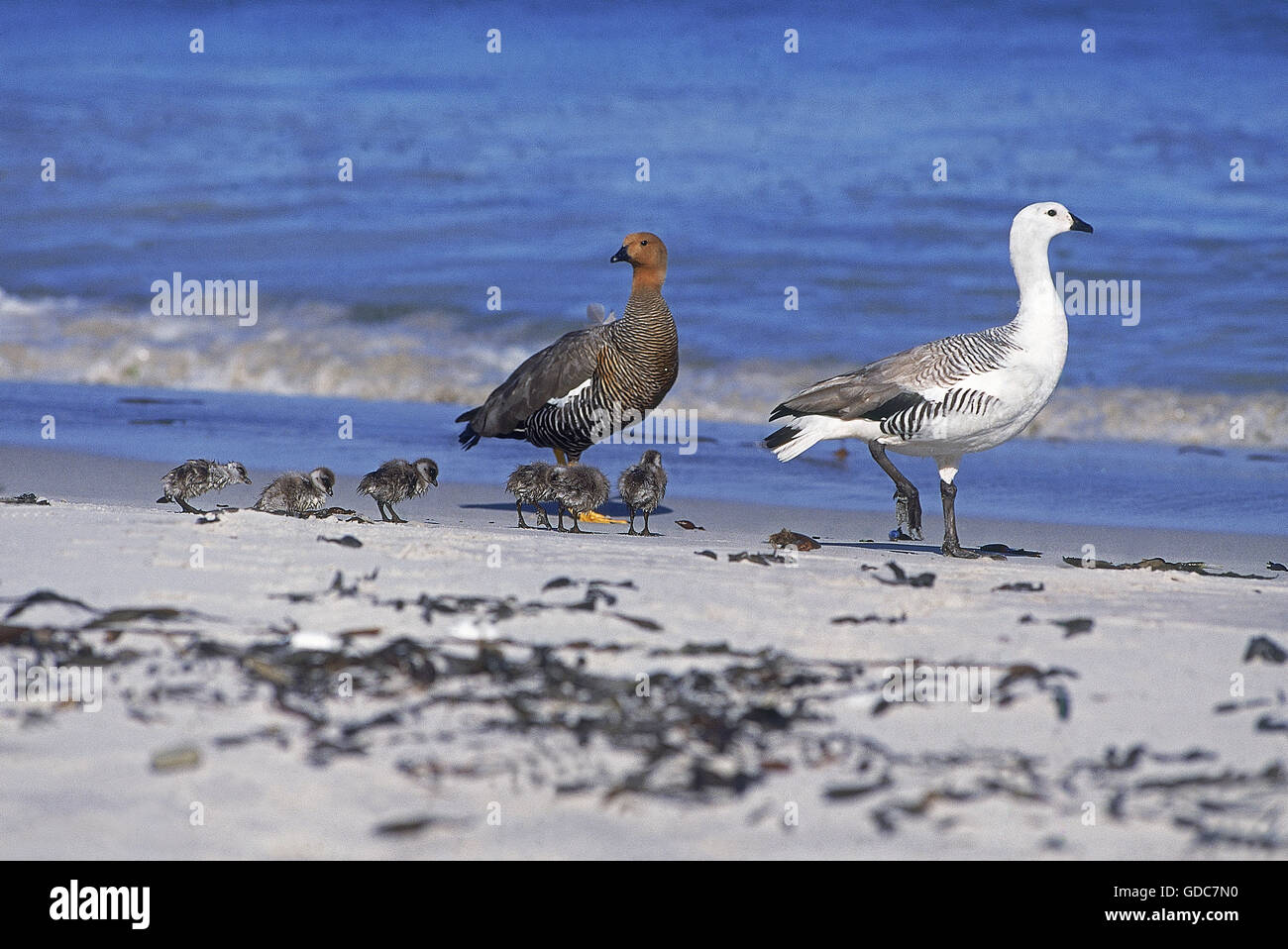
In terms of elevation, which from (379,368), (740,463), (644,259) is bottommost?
(740,463)

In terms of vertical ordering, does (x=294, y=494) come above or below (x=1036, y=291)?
below

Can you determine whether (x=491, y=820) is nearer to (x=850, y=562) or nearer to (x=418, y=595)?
(x=418, y=595)

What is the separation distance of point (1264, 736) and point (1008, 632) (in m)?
1.00

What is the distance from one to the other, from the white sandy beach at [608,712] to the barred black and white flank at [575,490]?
2491mm

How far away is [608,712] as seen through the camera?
392cm

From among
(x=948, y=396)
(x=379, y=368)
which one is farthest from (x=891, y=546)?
(x=379, y=368)

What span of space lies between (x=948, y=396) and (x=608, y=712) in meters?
4.19

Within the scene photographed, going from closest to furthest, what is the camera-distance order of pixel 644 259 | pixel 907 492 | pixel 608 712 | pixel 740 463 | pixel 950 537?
pixel 608 712 < pixel 950 537 < pixel 907 492 < pixel 644 259 < pixel 740 463

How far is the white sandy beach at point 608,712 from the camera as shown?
10.9ft

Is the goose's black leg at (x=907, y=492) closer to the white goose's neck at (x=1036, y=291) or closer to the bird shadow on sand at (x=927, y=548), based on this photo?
the bird shadow on sand at (x=927, y=548)

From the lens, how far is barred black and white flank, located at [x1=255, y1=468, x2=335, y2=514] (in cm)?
820

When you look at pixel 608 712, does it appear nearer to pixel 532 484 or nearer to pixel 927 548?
pixel 927 548
